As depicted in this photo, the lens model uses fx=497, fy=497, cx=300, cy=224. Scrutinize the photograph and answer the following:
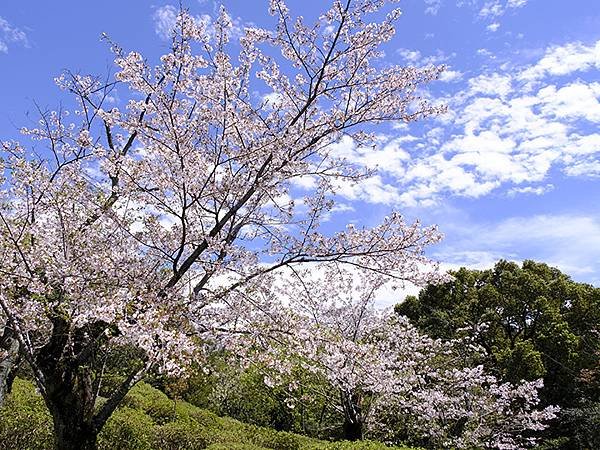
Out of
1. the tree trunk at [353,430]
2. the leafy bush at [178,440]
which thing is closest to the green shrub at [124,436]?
the leafy bush at [178,440]

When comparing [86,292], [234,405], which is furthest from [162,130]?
[234,405]

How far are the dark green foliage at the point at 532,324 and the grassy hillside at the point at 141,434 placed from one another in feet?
29.2

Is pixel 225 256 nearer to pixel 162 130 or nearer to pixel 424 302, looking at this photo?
pixel 162 130

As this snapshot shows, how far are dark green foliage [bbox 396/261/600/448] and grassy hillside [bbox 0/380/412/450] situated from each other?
351 inches

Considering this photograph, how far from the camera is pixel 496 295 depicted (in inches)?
800

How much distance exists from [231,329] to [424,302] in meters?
18.3

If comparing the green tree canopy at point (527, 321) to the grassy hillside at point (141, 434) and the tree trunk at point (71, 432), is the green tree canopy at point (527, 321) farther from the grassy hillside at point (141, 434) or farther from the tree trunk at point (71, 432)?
the tree trunk at point (71, 432)

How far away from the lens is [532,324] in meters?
19.7

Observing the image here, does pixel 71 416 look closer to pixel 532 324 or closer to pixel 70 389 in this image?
pixel 70 389

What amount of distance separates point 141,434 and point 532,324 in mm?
16256

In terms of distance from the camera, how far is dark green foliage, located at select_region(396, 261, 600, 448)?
1745 cm

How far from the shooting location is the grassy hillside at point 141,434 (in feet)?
25.2

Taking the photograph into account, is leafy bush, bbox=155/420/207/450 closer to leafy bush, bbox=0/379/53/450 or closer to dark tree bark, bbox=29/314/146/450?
leafy bush, bbox=0/379/53/450

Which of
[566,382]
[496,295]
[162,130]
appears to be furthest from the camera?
[496,295]
